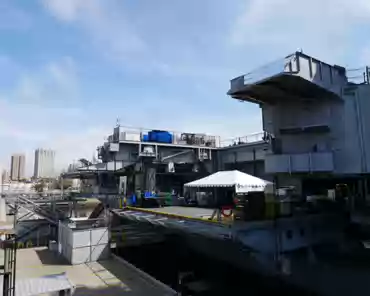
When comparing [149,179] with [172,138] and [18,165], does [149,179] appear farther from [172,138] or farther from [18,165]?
[18,165]

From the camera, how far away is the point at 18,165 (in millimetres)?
139625

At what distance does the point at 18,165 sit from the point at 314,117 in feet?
499

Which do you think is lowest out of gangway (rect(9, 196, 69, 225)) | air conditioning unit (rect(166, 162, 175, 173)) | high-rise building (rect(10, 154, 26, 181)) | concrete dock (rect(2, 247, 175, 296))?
concrete dock (rect(2, 247, 175, 296))

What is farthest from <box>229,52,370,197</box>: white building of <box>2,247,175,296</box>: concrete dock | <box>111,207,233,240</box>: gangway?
<box>2,247,175,296</box>: concrete dock

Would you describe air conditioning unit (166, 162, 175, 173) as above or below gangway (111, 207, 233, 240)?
above

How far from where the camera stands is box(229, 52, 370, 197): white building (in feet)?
44.0

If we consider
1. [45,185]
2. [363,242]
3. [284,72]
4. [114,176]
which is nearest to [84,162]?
[114,176]

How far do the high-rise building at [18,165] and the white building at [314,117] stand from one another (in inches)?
5530

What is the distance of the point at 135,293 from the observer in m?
10.9

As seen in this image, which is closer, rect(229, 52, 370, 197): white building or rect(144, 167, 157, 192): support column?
rect(229, 52, 370, 197): white building

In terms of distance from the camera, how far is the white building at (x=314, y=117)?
1342 cm

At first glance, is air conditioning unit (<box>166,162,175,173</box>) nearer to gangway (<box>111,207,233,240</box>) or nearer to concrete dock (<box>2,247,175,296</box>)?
gangway (<box>111,207,233,240</box>)

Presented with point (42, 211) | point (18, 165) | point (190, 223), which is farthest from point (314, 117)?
point (18, 165)

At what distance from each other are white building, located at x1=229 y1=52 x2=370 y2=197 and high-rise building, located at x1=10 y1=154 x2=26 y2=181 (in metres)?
140
